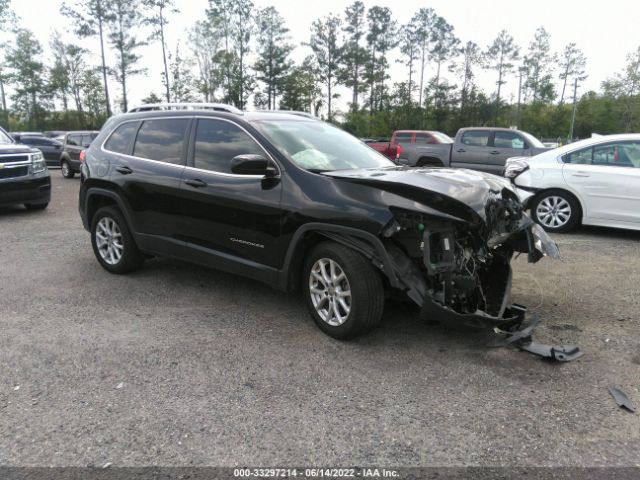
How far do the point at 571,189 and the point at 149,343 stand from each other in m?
6.72

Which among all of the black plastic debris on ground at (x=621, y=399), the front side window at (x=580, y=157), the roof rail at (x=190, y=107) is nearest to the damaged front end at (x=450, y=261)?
the black plastic debris on ground at (x=621, y=399)

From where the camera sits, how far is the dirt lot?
2.63 m

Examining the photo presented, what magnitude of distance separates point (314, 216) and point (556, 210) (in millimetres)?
5678

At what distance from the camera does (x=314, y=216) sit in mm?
3826

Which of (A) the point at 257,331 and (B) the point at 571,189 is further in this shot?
(B) the point at 571,189

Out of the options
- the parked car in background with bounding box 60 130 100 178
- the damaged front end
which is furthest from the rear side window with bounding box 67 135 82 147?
the damaged front end

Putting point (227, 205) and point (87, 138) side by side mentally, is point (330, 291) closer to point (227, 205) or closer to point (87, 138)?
point (227, 205)

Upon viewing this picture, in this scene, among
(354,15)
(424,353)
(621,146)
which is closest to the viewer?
(424,353)

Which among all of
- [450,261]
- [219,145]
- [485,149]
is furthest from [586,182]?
[485,149]

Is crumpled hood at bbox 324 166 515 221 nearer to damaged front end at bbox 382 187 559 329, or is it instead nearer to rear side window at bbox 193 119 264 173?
damaged front end at bbox 382 187 559 329

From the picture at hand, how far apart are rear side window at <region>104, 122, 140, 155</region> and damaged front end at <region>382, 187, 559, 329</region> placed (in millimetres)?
3310

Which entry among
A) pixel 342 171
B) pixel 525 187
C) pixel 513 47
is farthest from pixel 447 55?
pixel 342 171

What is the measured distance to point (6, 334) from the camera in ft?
13.2

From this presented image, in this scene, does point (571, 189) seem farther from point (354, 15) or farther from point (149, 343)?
point (354, 15)
